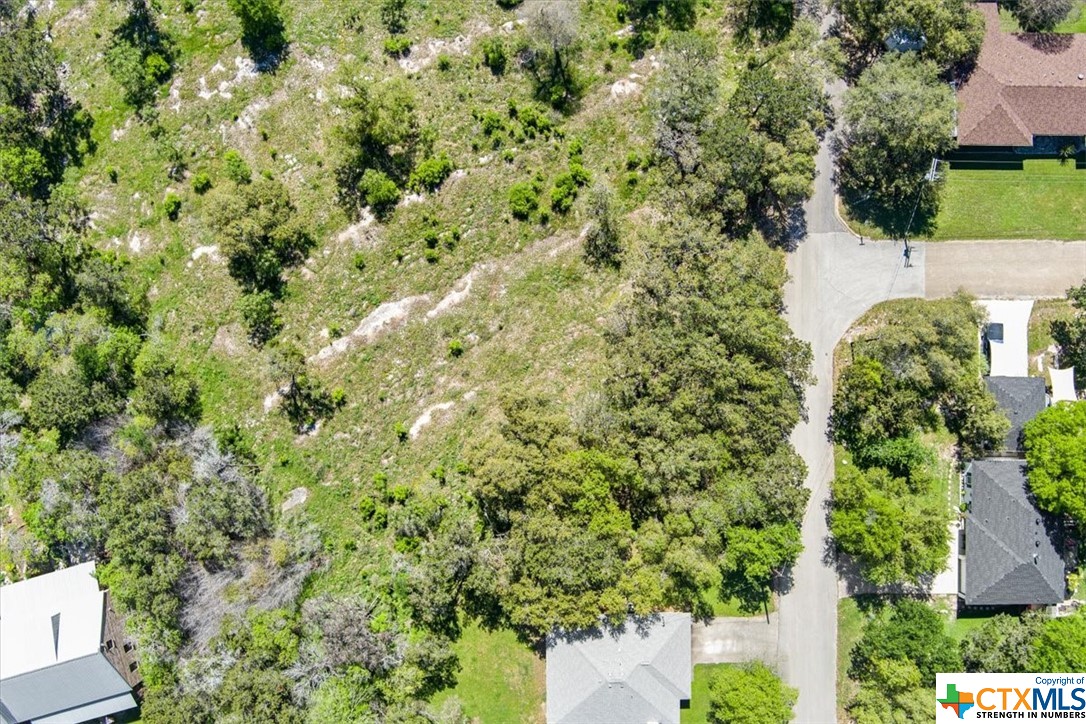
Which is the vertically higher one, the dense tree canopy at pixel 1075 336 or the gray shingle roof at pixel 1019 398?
the dense tree canopy at pixel 1075 336

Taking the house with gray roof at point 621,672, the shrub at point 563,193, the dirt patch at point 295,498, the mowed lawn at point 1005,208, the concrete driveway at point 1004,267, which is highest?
the shrub at point 563,193

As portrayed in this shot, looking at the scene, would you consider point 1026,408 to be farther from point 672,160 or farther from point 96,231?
point 96,231

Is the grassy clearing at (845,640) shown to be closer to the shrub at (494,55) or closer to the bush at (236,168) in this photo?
the shrub at (494,55)

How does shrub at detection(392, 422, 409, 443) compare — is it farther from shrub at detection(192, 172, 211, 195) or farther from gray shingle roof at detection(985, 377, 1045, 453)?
gray shingle roof at detection(985, 377, 1045, 453)

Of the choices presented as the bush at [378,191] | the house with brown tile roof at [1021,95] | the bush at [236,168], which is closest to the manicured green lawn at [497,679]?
the bush at [378,191]

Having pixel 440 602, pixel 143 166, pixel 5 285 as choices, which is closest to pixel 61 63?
pixel 143 166

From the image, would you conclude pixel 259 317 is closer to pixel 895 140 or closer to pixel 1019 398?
pixel 895 140
